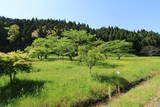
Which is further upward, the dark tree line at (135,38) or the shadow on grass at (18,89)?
the dark tree line at (135,38)

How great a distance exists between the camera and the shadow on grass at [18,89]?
393 inches

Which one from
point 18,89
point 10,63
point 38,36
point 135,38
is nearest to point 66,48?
point 10,63

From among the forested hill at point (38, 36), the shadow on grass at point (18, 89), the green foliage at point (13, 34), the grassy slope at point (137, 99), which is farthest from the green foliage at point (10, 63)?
the green foliage at point (13, 34)

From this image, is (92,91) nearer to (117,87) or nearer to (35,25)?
(117,87)

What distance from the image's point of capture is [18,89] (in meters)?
10.9

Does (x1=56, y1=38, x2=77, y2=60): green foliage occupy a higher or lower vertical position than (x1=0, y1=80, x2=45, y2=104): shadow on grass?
higher

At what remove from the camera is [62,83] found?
12.4m

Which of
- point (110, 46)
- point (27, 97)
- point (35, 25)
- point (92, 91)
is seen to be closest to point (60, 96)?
point (27, 97)

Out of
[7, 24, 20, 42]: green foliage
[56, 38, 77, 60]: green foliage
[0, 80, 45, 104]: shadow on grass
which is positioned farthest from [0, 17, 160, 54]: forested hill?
[0, 80, 45, 104]: shadow on grass

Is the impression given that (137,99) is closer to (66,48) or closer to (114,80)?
(114,80)

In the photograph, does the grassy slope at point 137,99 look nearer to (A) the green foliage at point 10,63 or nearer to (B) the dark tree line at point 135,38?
(A) the green foliage at point 10,63

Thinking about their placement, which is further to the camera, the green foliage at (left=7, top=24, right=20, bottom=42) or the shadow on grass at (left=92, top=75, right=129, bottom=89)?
the green foliage at (left=7, top=24, right=20, bottom=42)

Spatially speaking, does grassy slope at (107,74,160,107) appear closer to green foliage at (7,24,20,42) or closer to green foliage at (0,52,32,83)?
green foliage at (0,52,32,83)

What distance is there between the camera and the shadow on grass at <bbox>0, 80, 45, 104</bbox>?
9.98m
